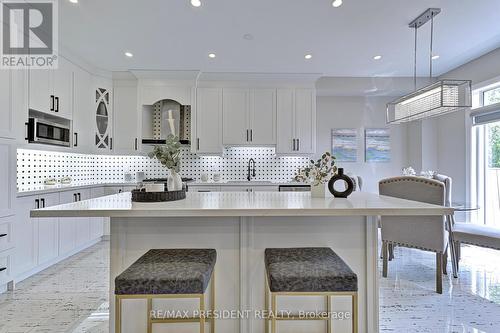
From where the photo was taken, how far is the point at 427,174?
3.90 m

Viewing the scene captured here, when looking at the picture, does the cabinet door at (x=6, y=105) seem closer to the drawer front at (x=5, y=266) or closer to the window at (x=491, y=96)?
the drawer front at (x=5, y=266)

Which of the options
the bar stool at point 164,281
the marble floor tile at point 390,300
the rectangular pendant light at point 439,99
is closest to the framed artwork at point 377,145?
the rectangular pendant light at point 439,99

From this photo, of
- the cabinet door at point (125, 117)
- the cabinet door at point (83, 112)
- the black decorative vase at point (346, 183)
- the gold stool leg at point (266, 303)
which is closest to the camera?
the gold stool leg at point (266, 303)

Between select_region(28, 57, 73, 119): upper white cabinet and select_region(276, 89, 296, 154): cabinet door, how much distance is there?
10.4ft

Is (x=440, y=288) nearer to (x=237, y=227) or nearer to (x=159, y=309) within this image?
(x=237, y=227)

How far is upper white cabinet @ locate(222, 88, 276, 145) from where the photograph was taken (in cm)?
476

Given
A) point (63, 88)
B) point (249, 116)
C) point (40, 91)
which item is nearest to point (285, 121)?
point (249, 116)

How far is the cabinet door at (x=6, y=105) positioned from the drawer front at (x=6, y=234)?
2.64ft

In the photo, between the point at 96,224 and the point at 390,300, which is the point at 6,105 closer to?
the point at 96,224

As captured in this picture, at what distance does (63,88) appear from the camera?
3.74m

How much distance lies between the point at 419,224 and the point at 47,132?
426 centimetres

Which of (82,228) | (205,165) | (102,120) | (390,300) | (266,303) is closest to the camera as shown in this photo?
(266,303)

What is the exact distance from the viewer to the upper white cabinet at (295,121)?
15.7ft

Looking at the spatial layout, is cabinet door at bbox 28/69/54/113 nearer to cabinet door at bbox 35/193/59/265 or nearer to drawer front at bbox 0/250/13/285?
cabinet door at bbox 35/193/59/265
